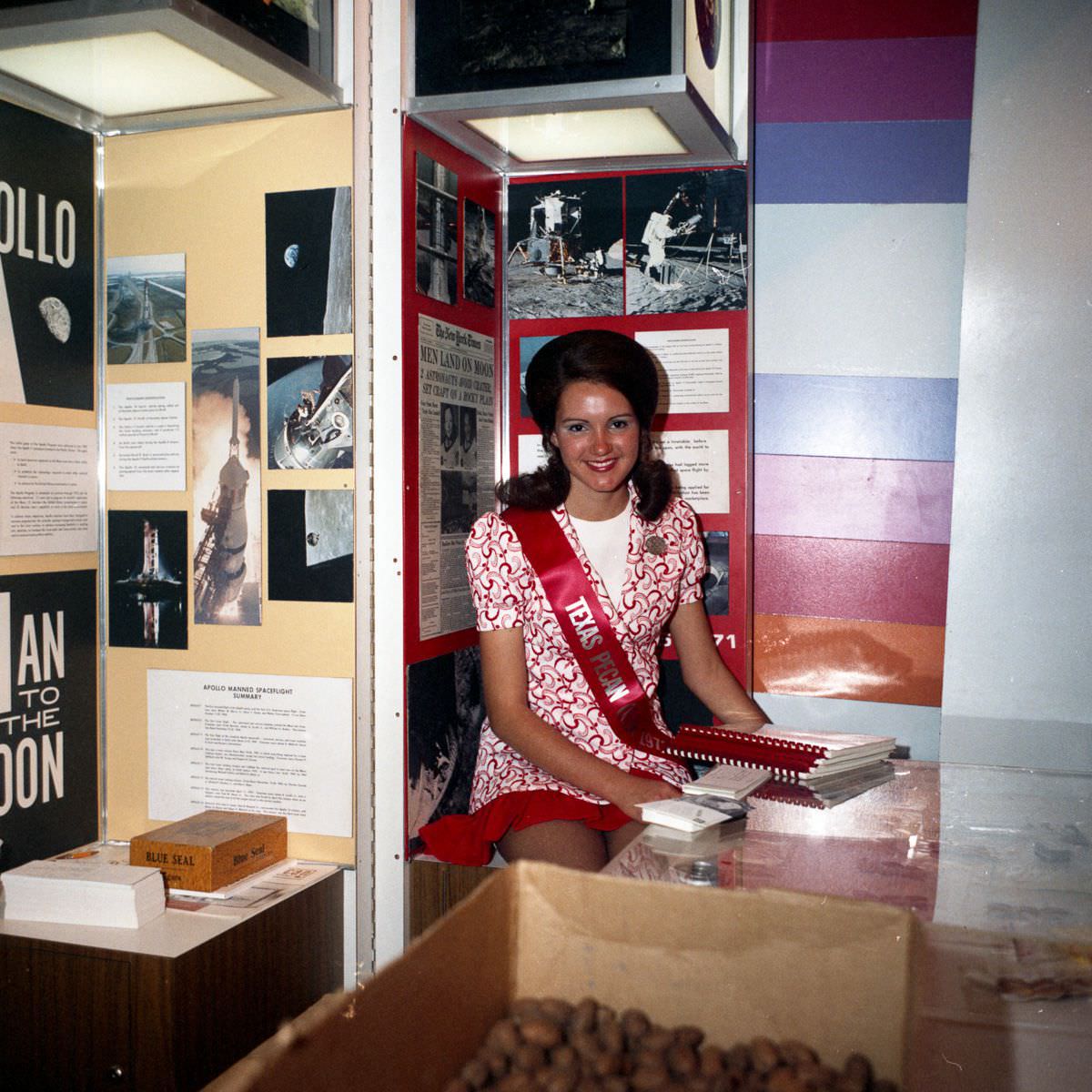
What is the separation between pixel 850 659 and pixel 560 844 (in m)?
1.14

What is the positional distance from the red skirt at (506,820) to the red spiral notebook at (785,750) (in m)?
0.20

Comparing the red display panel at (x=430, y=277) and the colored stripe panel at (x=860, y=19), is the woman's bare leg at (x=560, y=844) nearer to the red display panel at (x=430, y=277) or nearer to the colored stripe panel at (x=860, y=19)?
the red display panel at (x=430, y=277)

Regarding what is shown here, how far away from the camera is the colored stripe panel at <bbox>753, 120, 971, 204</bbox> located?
2895 mm

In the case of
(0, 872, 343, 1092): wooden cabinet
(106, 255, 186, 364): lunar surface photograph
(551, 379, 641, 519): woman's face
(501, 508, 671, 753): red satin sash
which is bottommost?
(0, 872, 343, 1092): wooden cabinet

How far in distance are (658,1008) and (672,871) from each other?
43 centimetres

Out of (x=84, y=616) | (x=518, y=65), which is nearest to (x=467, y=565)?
(x=84, y=616)

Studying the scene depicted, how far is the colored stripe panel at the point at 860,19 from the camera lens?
9.43 ft

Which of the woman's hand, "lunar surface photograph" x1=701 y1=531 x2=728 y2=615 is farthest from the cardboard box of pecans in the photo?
"lunar surface photograph" x1=701 y1=531 x2=728 y2=615

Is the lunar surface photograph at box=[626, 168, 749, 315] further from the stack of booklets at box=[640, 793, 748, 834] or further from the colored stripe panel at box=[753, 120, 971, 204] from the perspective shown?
the stack of booklets at box=[640, 793, 748, 834]

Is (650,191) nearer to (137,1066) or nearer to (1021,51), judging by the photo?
(1021,51)

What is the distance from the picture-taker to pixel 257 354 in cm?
253

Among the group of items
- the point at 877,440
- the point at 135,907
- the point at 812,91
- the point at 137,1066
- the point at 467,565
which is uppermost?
the point at 812,91

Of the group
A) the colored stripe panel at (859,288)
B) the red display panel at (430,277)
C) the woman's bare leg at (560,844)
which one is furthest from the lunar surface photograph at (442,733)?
the colored stripe panel at (859,288)

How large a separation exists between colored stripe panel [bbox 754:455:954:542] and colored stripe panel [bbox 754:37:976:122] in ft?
2.98
